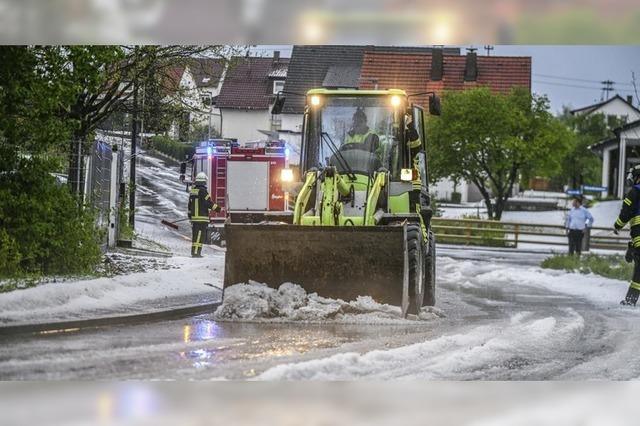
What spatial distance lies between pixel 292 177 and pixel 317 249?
630 mm

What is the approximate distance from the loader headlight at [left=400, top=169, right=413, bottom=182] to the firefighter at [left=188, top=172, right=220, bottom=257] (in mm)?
1393

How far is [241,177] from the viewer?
25.6ft

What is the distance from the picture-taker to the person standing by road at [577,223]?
800 cm

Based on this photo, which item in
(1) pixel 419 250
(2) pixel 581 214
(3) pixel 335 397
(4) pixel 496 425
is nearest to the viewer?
(4) pixel 496 425

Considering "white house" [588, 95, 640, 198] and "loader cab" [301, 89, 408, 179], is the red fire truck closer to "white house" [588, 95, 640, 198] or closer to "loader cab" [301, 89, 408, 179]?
"loader cab" [301, 89, 408, 179]

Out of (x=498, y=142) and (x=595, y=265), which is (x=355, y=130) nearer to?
(x=498, y=142)

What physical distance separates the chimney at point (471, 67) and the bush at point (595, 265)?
1537mm

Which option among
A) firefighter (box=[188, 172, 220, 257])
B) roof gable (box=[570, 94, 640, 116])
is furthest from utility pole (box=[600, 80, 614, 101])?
firefighter (box=[188, 172, 220, 257])

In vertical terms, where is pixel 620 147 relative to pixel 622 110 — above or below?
below

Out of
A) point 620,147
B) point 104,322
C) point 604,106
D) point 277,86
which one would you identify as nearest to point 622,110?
point 604,106

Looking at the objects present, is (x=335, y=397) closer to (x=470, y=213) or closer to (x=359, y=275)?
(x=359, y=275)

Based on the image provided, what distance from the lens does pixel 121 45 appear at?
7.70 meters

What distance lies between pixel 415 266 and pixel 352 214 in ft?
1.90

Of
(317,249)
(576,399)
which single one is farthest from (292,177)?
(576,399)
